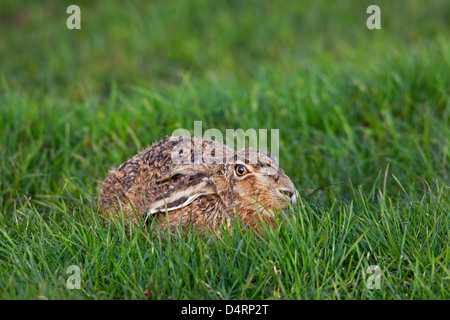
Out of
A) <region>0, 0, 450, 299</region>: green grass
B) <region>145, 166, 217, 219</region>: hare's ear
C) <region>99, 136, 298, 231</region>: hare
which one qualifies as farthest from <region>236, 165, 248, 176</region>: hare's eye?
<region>0, 0, 450, 299</region>: green grass

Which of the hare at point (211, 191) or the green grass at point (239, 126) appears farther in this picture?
the hare at point (211, 191)

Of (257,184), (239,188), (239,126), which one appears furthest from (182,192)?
(239,126)

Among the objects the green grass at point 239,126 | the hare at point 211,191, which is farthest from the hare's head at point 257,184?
the green grass at point 239,126

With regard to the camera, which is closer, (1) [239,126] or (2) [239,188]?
(2) [239,188]

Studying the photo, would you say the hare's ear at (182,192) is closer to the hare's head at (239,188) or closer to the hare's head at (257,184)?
the hare's head at (239,188)

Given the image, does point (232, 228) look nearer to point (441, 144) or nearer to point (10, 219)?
point (10, 219)

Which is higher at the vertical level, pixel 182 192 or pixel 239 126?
pixel 239 126

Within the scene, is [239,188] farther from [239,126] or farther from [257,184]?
[239,126]
